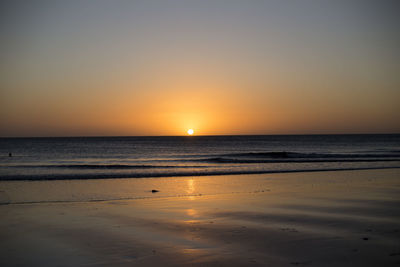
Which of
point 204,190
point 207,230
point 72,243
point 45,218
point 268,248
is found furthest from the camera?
point 204,190

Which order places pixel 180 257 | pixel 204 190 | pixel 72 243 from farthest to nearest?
pixel 204 190
pixel 72 243
pixel 180 257

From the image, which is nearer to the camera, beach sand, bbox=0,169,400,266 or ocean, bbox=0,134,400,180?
beach sand, bbox=0,169,400,266

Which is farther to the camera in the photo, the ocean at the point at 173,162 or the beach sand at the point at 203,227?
the ocean at the point at 173,162

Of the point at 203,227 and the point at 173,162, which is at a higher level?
the point at 203,227

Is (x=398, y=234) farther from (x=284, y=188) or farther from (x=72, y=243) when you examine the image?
(x=284, y=188)

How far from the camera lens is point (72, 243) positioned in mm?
8109

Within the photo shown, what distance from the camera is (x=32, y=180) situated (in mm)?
21297

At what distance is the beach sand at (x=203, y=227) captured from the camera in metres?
7.02

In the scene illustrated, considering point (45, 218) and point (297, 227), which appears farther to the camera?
point (45, 218)

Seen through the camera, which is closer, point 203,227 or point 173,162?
point 203,227

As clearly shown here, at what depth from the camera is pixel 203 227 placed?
942cm

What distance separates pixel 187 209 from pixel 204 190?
4829 mm

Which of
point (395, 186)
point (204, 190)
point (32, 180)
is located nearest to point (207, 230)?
point (204, 190)

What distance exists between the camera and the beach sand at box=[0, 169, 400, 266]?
7.02m
